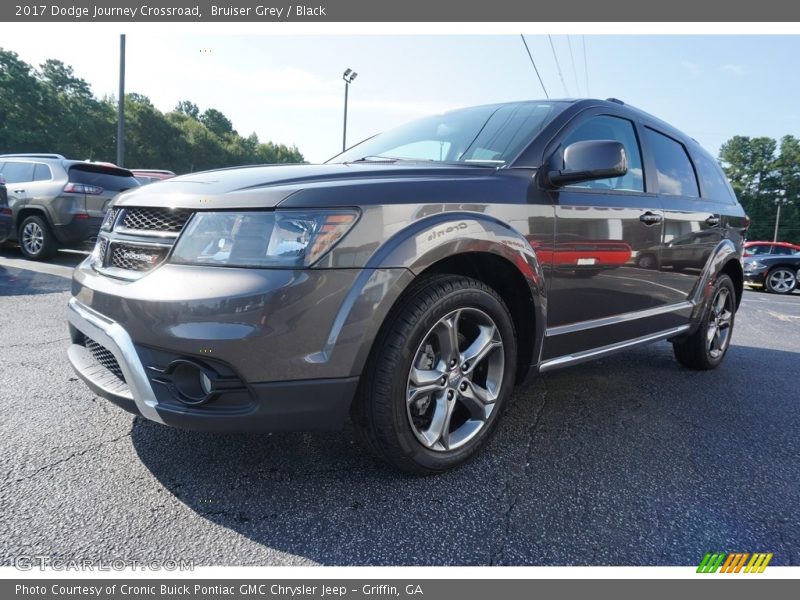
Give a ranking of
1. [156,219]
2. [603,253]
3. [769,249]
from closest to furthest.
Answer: [156,219]
[603,253]
[769,249]

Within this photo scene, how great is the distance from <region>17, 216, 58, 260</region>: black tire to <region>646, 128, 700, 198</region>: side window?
8.06 metres

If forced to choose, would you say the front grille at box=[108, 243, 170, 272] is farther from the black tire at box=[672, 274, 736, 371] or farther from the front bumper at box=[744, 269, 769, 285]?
the front bumper at box=[744, 269, 769, 285]

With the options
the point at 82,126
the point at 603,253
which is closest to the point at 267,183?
the point at 603,253

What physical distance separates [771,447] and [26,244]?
9.35 meters

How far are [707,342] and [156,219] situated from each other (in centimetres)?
391

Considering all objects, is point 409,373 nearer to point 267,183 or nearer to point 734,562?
point 267,183

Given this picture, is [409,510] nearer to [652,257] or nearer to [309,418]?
[309,418]

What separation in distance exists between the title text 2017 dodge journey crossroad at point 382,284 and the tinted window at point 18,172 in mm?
7421

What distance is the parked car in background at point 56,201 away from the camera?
24.8ft

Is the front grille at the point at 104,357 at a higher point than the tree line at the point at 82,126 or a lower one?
lower

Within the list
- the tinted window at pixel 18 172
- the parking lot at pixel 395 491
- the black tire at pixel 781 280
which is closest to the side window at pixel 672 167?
the parking lot at pixel 395 491

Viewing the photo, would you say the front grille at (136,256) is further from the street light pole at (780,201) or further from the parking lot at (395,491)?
the street light pole at (780,201)

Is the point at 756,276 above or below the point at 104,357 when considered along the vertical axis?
below

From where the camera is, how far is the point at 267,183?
74.0 inches
